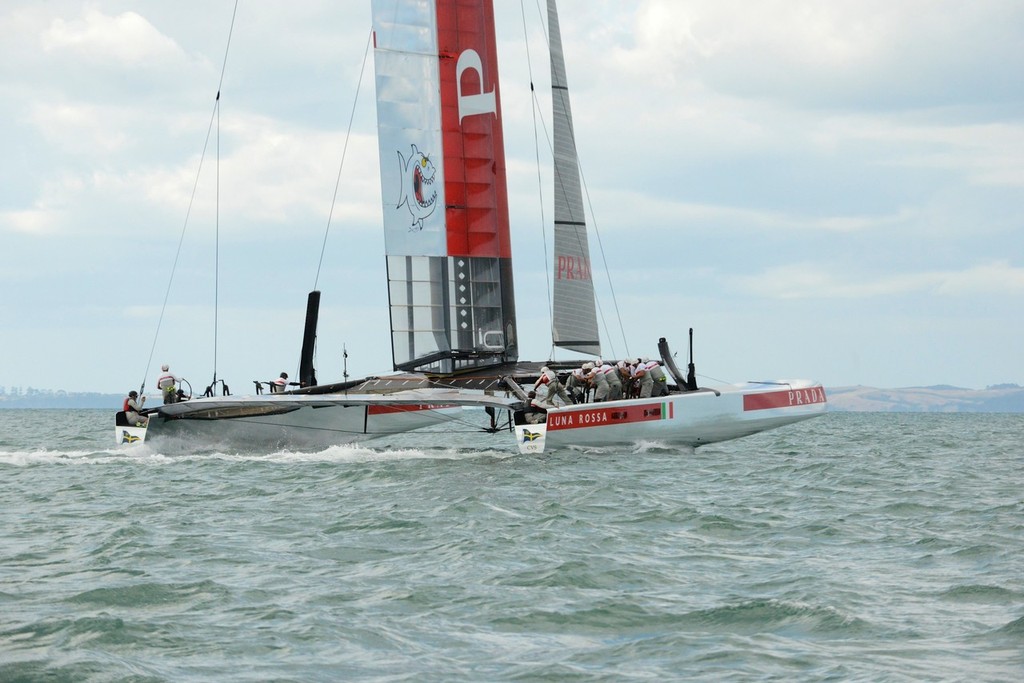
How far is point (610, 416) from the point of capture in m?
17.0

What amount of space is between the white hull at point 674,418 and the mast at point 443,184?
3.65 meters

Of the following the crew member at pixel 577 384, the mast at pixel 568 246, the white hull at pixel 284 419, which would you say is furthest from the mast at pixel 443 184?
the crew member at pixel 577 384

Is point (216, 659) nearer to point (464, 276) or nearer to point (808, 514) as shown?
point (808, 514)

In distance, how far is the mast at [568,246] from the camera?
Answer: 21812 mm

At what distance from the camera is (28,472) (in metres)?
16.7

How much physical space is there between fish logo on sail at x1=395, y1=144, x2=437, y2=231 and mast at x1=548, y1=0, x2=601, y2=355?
306cm

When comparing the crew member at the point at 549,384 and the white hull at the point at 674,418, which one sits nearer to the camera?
the white hull at the point at 674,418

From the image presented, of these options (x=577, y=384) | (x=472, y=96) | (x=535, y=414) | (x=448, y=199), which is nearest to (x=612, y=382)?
(x=577, y=384)

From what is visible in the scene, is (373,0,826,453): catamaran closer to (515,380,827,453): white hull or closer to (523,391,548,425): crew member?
(515,380,827,453): white hull

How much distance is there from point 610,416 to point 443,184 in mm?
5408

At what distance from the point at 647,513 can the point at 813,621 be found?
4651 mm

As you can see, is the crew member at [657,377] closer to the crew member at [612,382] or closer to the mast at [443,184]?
the crew member at [612,382]

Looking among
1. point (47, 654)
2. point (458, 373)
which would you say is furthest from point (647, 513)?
point (458, 373)

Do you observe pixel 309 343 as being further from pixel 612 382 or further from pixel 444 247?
pixel 612 382
